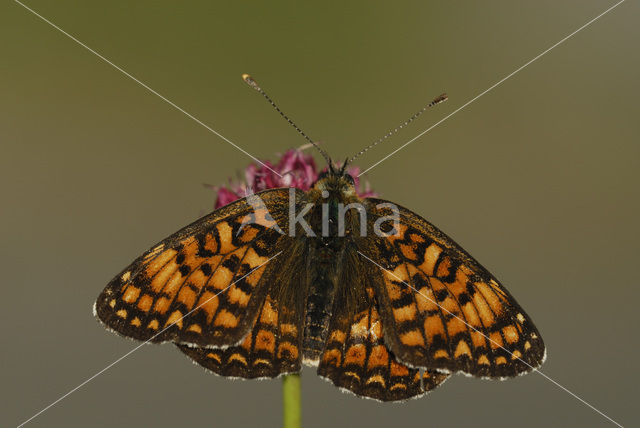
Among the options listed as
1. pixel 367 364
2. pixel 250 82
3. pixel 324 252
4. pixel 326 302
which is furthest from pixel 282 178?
pixel 367 364

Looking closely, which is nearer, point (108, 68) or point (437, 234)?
point (437, 234)

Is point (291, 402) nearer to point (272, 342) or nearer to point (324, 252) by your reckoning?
point (272, 342)

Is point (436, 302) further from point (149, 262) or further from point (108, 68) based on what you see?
point (108, 68)

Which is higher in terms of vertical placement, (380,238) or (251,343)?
(380,238)

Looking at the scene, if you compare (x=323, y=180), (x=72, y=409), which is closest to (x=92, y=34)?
(x=72, y=409)

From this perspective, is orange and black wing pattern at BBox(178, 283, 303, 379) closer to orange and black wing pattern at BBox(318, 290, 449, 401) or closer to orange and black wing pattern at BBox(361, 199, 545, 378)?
orange and black wing pattern at BBox(318, 290, 449, 401)

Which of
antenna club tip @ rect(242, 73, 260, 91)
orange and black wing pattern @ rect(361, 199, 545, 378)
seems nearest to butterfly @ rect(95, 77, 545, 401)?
orange and black wing pattern @ rect(361, 199, 545, 378)

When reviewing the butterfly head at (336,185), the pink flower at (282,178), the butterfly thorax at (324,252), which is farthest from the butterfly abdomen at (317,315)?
the pink flower at (282,178)

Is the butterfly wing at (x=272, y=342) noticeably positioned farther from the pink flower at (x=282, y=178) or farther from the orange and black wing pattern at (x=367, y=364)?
the pink flower at (x=282, y=178)
